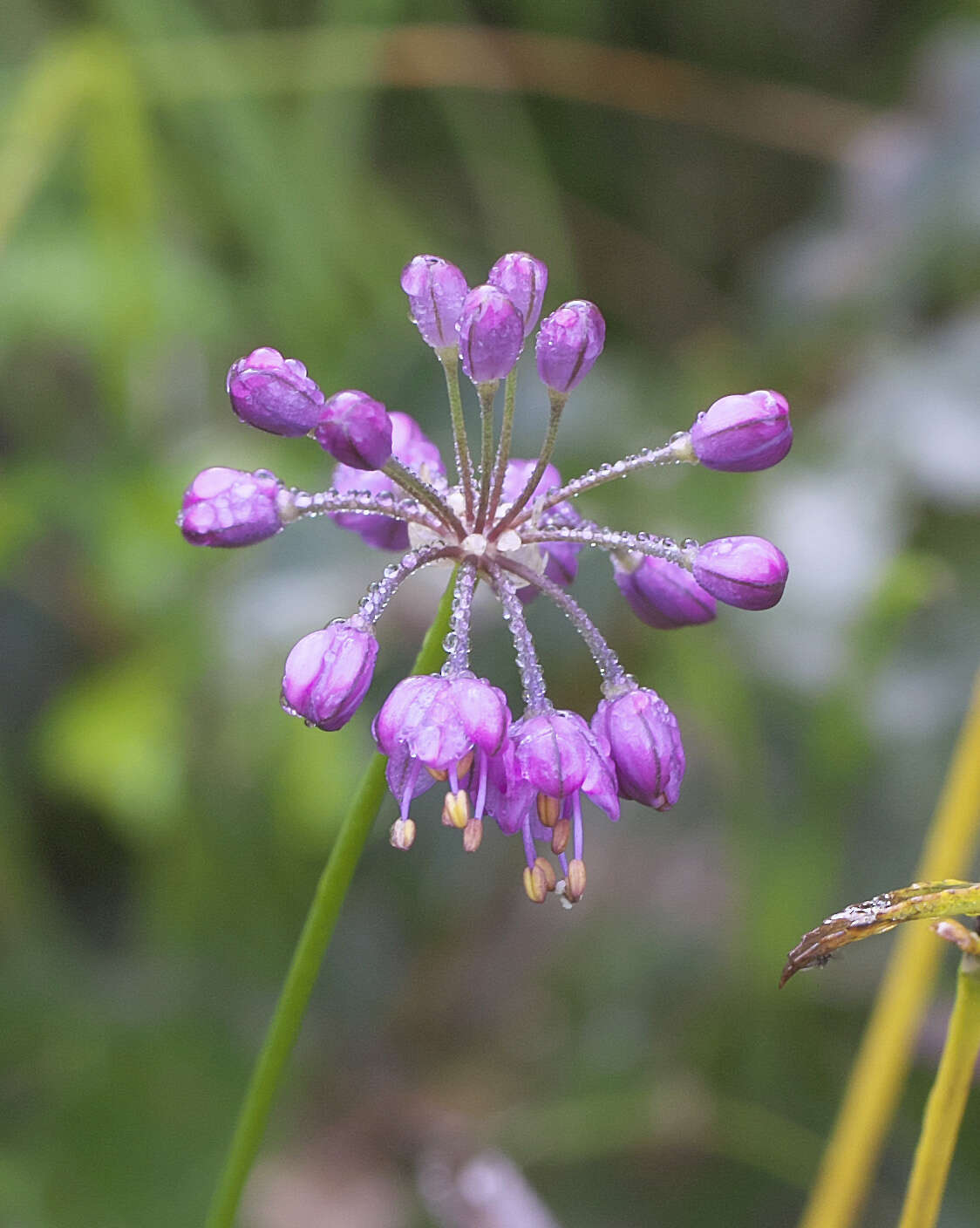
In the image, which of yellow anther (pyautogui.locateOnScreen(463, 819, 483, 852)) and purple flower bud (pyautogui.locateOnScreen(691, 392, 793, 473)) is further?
purple flower bud (pyautogui.locateOnScreen(691, 392, 793, 473))

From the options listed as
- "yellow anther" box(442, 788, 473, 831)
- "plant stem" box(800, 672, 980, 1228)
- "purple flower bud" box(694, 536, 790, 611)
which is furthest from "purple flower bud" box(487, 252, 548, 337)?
"plant stem" box(800, 672, 980, 1228)

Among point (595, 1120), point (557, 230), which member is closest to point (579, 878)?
point (595, 1120)

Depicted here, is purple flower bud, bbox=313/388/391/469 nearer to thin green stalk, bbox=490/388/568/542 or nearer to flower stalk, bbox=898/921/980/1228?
thin green stalk, bbox=490/388/568/542

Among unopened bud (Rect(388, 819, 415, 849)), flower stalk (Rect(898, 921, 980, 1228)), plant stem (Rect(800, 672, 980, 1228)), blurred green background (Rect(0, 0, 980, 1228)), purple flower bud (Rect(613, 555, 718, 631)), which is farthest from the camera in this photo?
blurred green background (Rect(0, 0, 980, 1228))

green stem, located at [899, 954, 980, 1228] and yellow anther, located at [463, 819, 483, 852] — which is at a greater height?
yellow anther, located at [463, 819, 483, 852]

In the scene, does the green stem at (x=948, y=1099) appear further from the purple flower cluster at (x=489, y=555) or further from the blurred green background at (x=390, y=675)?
the blurred green background at (x=390, y=675)

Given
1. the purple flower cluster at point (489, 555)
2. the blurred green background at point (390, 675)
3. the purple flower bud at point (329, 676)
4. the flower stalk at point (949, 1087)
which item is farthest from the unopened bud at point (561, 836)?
the blurred green background at point (390, 675)

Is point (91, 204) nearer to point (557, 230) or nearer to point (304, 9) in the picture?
point (304, 9)
